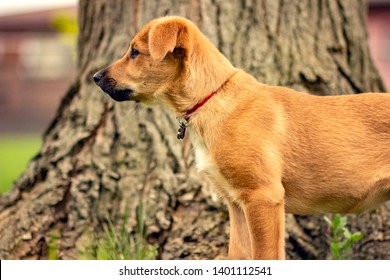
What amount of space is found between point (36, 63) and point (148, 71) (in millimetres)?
24506

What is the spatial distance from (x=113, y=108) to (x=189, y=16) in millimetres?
918

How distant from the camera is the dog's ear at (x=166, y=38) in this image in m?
4.40

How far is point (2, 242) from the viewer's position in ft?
17.9

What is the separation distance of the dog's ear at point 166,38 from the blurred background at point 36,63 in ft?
59.0

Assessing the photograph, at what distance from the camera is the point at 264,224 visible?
4.41 metres

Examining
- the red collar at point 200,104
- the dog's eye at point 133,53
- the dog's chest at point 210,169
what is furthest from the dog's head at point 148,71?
the dog's chest at point 210,169

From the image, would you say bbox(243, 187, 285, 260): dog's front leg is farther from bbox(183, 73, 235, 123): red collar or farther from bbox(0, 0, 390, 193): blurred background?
bbox(0, 0, 390, 193): blurred background

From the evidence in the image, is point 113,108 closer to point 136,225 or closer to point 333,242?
point 136,225

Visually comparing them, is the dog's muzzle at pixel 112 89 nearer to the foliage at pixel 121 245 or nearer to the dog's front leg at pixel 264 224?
the dog's front leg at pixel 264 224

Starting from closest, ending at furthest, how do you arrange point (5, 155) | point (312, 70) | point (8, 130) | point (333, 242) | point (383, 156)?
point (383, 156) < point (333, 242) < point (312, 70) < point (5, 155) < point (8, 130)

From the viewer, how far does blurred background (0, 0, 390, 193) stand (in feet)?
81.8

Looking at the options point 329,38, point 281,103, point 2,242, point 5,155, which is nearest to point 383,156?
point 281,103

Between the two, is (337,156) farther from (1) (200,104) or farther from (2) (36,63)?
(2) (36,63)

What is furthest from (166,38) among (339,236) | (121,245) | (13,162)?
(13,162)
